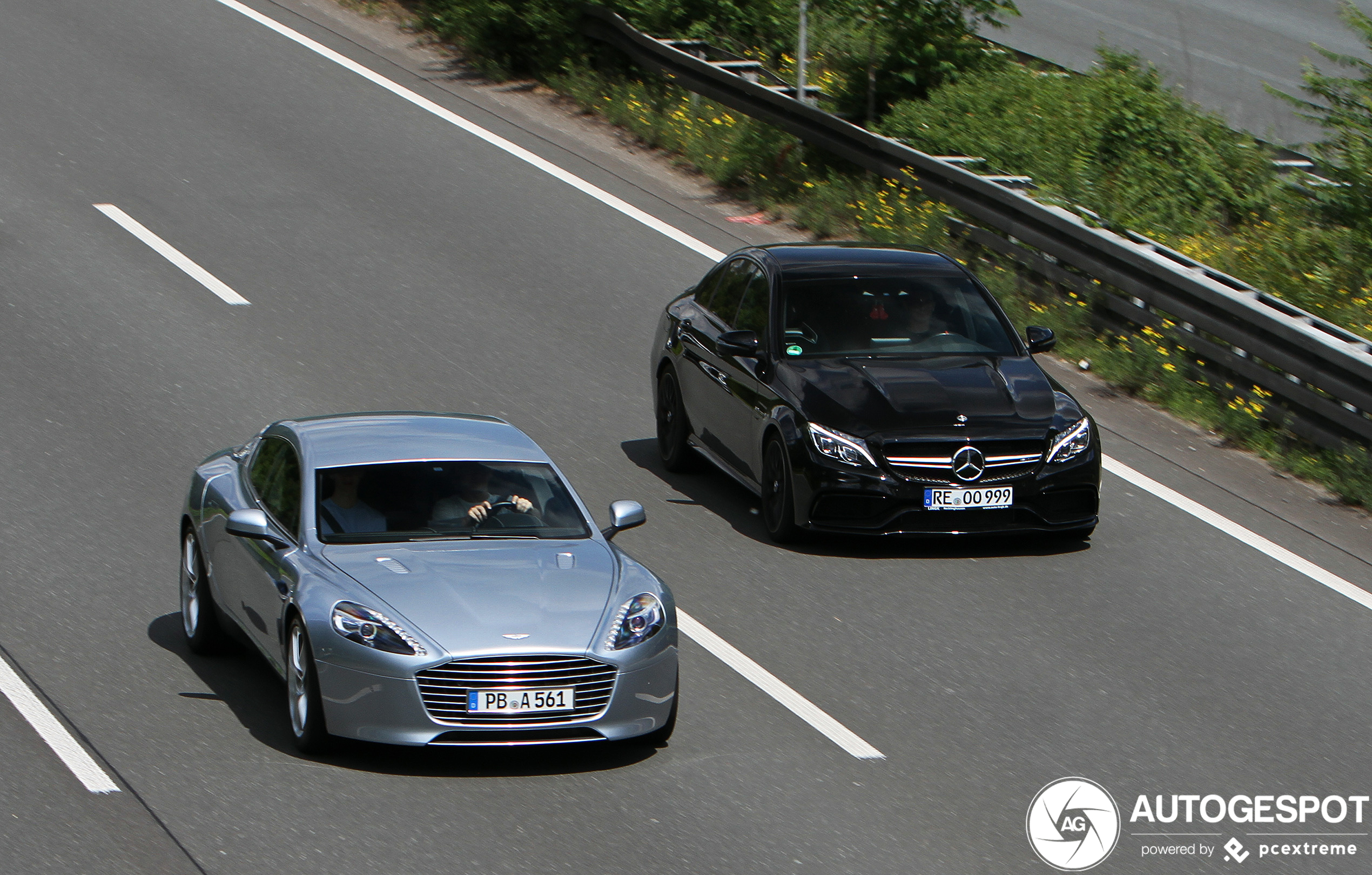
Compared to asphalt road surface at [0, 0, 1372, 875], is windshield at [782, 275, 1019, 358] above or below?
above

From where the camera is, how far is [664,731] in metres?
8.36

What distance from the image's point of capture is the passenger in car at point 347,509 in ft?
28.7

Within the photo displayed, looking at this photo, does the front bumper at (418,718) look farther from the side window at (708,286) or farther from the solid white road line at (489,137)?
the solid white road line at (489,137)

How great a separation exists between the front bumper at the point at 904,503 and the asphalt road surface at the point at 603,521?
0.78 ft

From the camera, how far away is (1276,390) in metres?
13.6

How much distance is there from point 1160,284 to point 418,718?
29.0 feet

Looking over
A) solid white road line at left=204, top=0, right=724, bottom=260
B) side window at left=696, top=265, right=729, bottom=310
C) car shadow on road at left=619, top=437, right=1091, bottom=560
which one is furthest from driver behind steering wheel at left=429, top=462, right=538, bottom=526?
solid white road line at left=204, top=0, right=724, bottom=260

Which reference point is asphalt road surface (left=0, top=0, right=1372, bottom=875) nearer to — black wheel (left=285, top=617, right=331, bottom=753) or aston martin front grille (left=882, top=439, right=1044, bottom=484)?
black wheel (left=285, top=617, right=331, bottom=753)

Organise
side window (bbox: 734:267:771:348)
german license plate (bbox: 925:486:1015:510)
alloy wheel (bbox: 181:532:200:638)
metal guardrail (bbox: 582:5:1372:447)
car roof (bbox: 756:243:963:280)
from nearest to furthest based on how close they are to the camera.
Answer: alloy wheel (bbox: 181:532:200:638) → german license plate (bbox: 925:486:1015:510) → side window (bbox: 734:267:771:348) → car roof (bbox: 756:243:963:280) → metal guardrail (bbox: 582:5:1372:447)

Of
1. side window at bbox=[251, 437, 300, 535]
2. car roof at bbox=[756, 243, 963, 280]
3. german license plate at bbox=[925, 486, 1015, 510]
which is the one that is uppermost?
side window at bbox=[251, 437, 300, 535]

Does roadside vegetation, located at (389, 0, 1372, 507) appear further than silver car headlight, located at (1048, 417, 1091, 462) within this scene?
Yes

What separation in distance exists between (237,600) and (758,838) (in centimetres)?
308

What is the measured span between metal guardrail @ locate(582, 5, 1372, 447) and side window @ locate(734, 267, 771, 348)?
11.8ft

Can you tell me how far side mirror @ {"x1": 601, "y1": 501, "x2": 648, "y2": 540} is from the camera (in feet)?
29.9
